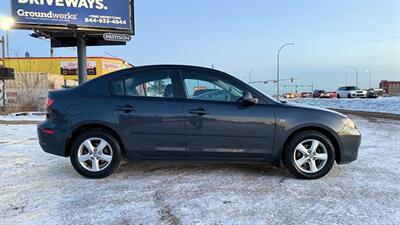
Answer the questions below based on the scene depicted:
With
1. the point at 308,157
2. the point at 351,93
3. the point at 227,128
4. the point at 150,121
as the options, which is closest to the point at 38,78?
the point at 150,121

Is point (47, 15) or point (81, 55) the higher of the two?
point (47, 15)

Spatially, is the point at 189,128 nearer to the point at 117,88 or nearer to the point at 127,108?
the point at 127,108

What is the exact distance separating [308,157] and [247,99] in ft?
3.84

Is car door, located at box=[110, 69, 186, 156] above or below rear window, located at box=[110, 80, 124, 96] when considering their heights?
below

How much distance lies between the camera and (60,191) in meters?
4.47

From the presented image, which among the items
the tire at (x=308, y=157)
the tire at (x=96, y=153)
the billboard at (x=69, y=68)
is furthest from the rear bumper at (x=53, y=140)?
the billboard at (x=69, y=68)

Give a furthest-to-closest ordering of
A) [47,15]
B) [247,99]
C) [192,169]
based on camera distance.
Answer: [47,15]
[192,169]
[247,99]

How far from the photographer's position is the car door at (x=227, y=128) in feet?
15.9

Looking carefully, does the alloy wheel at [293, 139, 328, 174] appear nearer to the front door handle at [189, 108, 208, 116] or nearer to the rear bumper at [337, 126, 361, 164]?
the rear bumper at [337, 126, 361, 164]

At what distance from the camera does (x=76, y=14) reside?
50.8 ft

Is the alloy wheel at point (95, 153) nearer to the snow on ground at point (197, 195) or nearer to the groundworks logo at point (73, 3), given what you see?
the snow on ground at point (197, 195)

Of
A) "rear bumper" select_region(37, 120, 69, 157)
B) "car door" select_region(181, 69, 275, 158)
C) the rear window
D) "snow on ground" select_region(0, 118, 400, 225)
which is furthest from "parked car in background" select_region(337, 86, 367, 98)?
"rear bumper" select_region(37, 120, 69, 157)

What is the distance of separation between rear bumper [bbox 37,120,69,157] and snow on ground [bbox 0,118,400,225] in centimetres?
42

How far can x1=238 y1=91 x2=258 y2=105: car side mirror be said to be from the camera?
15.9ft
